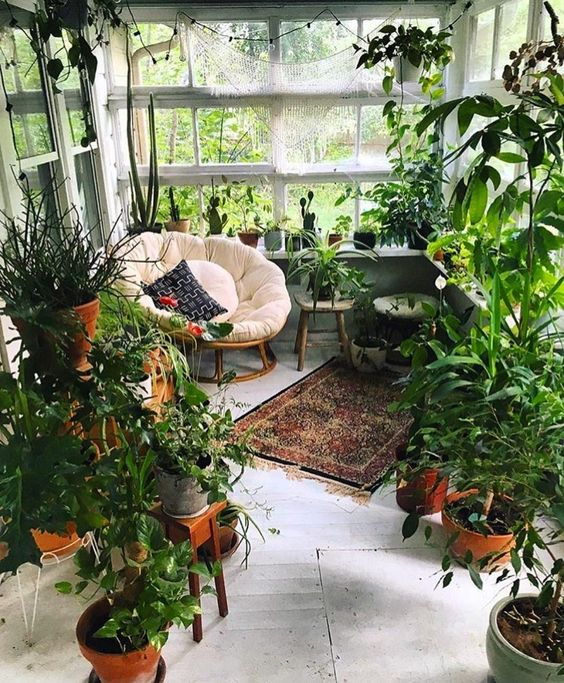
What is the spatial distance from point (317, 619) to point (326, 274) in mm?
2130

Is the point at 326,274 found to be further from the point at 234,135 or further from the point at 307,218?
the point at 234,135

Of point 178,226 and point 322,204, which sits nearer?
point 178,226

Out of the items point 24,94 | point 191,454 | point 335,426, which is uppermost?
point 24,94

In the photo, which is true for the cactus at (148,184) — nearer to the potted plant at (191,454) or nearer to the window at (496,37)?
the window at (496,37)

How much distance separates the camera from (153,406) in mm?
2084

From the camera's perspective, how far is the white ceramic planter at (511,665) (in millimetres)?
1435

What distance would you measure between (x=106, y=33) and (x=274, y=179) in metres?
1.35

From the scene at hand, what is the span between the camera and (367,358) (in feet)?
12.0

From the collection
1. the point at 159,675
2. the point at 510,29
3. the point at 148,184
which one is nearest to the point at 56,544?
the point at 159,675

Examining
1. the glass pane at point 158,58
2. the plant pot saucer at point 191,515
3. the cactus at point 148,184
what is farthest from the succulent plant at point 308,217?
the plant pot saucer at point 191,515

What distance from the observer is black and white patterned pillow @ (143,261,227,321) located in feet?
11.3

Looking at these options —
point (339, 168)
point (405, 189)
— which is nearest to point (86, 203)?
point (339, 168)

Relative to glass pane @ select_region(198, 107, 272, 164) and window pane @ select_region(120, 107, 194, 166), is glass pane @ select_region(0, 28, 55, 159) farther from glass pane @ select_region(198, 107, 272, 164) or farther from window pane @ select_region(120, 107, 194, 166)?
glass pane @ select_region(198, 107, 272, 164)

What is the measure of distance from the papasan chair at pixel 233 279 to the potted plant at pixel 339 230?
519mm
